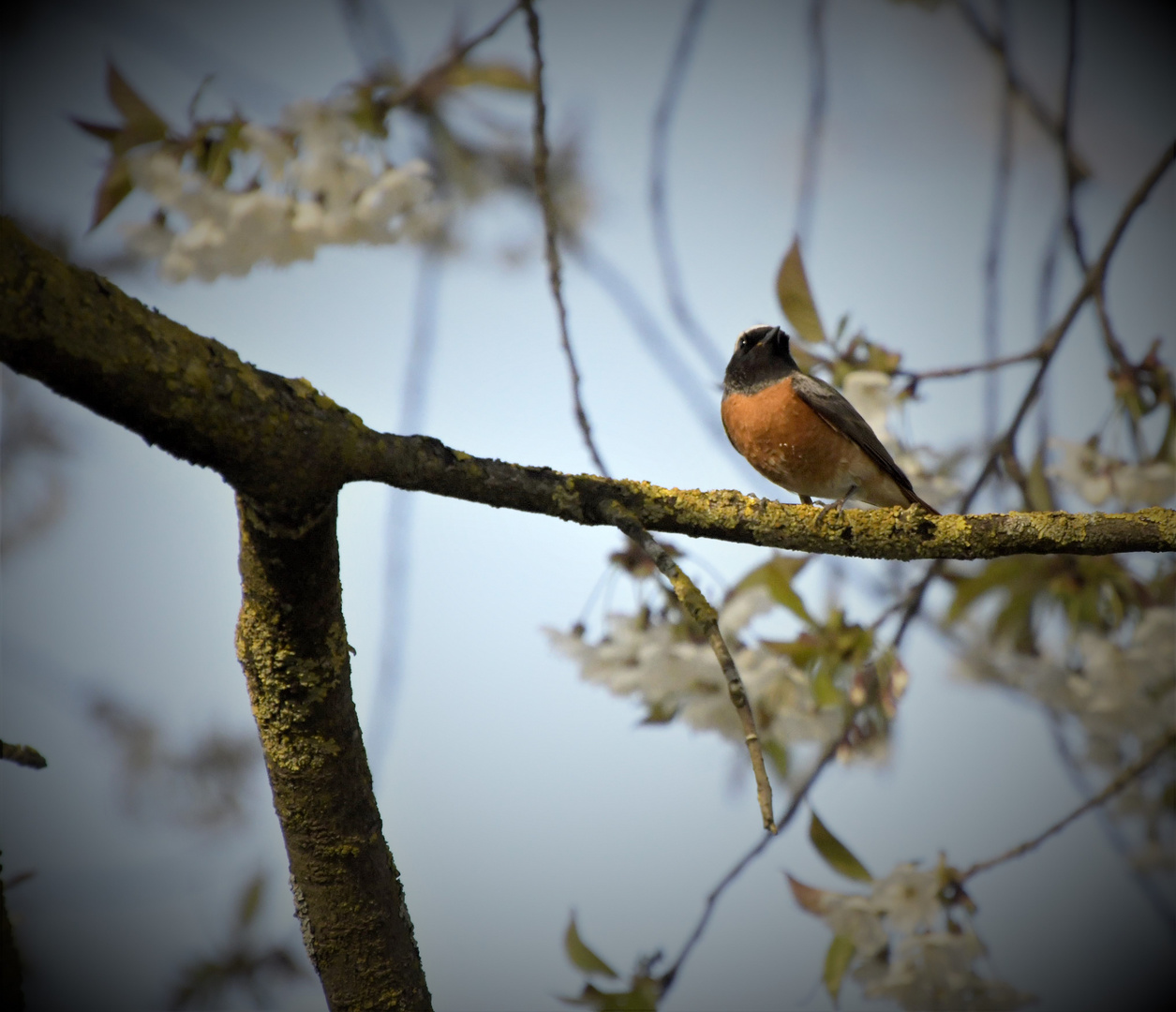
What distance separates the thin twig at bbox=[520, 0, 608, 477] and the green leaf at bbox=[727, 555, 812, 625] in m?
1.02

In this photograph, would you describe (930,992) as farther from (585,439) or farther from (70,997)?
(70,997)

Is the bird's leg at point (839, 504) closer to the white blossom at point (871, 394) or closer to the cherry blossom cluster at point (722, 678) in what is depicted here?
the white blossom at point (871, 394)

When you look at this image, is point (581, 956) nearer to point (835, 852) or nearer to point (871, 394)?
point (835, 852)

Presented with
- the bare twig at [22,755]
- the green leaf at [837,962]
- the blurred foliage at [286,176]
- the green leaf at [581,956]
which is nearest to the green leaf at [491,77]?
the blurred foliage at [286,176]

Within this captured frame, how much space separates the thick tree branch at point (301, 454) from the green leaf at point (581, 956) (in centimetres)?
181

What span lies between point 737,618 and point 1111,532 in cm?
161

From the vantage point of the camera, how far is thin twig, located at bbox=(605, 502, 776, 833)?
136 centimetres

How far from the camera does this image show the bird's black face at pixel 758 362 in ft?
11.8

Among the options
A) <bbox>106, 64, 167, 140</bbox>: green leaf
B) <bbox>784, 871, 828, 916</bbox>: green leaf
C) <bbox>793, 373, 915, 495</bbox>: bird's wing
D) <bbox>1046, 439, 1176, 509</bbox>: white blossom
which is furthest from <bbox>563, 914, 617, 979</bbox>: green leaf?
<bbox>106, 64, 167, 140</bbox>: green leaf

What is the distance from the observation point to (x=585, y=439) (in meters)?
2.76

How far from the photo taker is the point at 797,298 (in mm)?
3484

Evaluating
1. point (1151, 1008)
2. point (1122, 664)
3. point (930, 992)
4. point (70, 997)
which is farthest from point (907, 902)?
point (70, 997)

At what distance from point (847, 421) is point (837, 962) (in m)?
1.89

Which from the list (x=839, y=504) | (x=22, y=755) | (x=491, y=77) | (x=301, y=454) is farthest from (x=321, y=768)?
(x=491, y=77)
